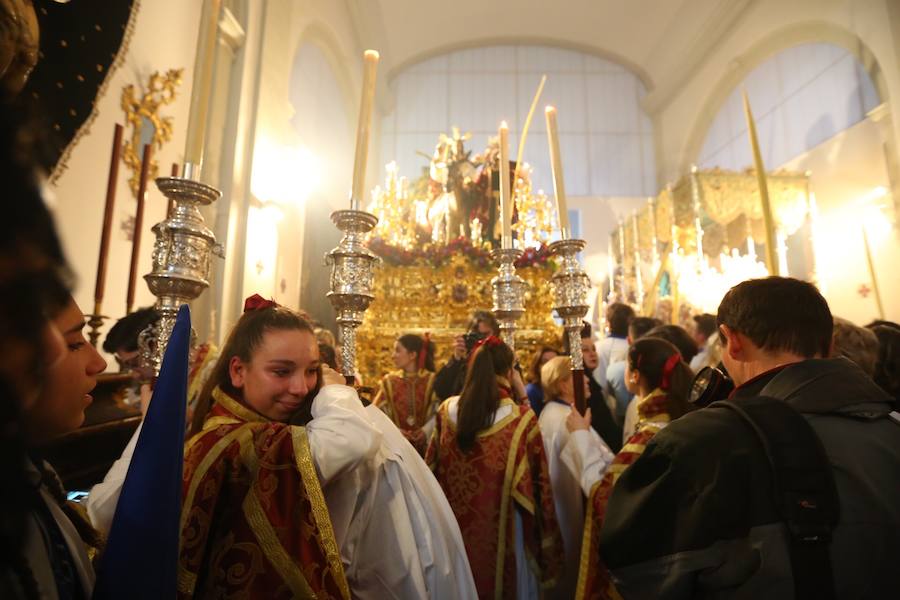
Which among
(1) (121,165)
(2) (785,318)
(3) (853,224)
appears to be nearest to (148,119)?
(1) (121,165)

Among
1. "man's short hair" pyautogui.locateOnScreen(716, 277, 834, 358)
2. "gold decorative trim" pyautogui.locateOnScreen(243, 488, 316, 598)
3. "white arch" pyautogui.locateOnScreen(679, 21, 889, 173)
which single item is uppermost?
"white arch" pyautogui.locateOnScreen(679, 21, 889, 173)

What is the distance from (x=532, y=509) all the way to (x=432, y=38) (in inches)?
588

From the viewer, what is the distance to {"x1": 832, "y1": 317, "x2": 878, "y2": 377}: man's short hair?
6.23ft

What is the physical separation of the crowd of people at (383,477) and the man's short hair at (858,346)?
86 centimetres

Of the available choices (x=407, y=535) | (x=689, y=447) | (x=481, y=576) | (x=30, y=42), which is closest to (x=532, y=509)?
(x=481, y=576)

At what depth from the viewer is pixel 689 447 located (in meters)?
1.05

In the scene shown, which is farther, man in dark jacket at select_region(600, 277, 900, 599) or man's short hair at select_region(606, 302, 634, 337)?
man's short hair at select_region(606, 302, 634, 337)

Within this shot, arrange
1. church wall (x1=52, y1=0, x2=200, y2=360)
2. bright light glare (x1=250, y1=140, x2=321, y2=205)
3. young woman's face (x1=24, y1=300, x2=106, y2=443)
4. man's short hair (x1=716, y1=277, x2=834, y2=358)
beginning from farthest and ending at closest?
1. bright light glare (x1=250, y1=140, x2=321, y2=205)
2. church wall (x1=52, y1=0, x2=200, y2=360)
3. man's short hair (x1=716, y1=277, x2=834, y2=358)
4. young woman's face (x1=24, y1=300, x2=106, y2=443)

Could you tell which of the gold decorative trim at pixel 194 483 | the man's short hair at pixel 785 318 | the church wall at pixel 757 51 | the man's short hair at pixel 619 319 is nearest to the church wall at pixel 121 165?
the gold decorative trim at pixel 194 483

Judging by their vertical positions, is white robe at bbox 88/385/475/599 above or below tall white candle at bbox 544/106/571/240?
below

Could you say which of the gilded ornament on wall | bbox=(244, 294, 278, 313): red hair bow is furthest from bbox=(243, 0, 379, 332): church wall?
bbox=(244, 294, 278, 313): red hair bow

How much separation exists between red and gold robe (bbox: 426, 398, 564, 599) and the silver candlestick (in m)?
0.37

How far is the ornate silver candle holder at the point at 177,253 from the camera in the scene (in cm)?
129

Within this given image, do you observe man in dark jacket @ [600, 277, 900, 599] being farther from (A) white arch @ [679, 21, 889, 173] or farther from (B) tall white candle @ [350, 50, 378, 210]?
(A) white arch @ [679, 21, 889, 173]
